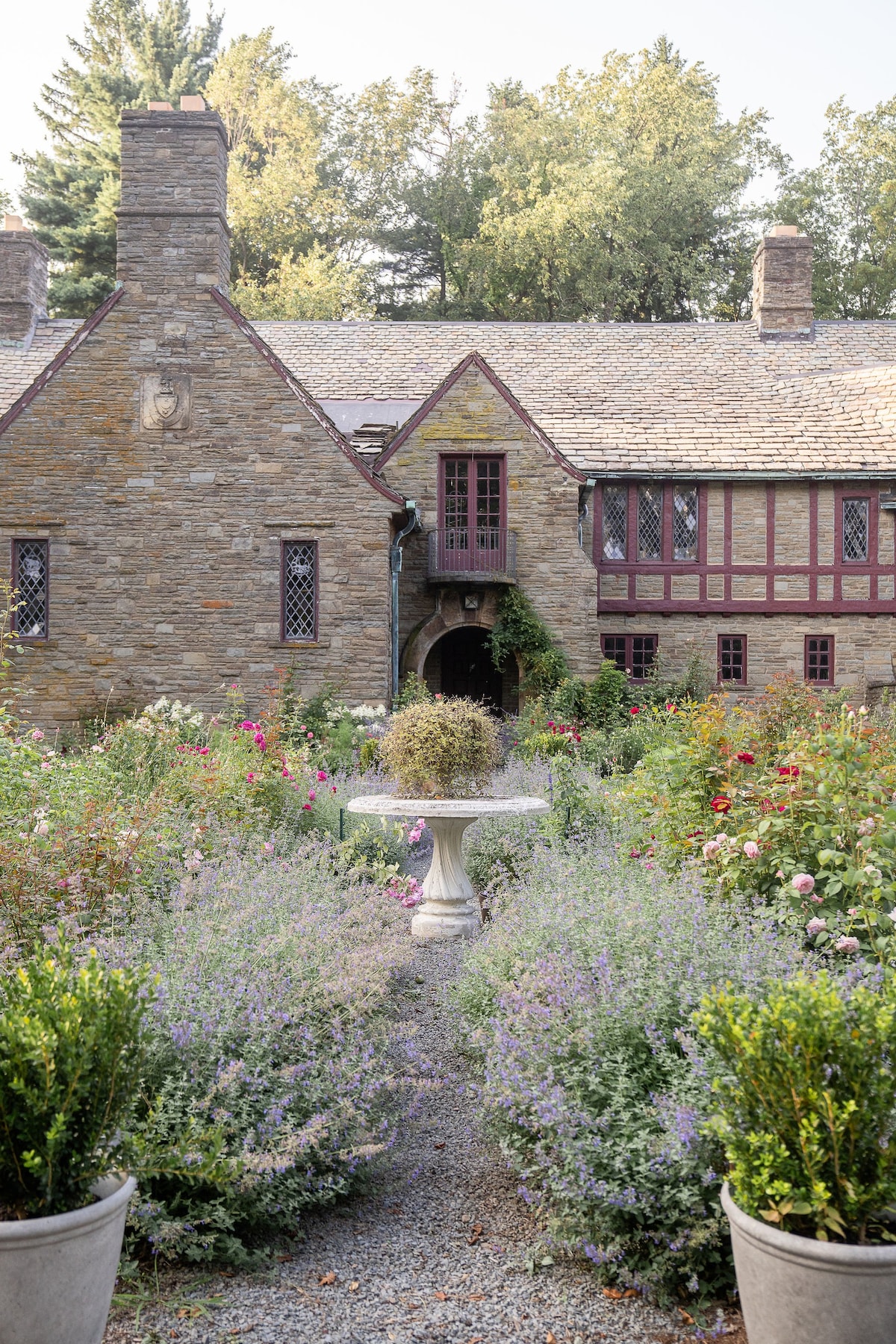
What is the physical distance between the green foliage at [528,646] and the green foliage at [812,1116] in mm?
15270

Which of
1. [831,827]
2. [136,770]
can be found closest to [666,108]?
[136,770]

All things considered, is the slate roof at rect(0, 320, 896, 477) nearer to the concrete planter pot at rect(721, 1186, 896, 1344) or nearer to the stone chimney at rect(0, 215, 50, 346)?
the stone chimney at rect(0, 215, 50, 346)

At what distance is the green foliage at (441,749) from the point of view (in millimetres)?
8070

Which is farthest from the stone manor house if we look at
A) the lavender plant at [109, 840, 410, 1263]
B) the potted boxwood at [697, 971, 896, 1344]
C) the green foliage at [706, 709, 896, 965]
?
the potted boxwood at [697, 971, 896, 1344]

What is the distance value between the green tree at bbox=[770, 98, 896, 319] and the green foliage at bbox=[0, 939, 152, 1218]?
35.4 m

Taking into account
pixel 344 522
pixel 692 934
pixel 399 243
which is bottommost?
pixel 692 934

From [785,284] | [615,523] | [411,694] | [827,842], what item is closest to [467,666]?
[615,523]

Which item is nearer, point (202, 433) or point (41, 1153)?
point (41, 1153)

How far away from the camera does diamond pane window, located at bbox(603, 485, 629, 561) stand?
20391 mm

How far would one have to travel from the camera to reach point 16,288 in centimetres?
2198

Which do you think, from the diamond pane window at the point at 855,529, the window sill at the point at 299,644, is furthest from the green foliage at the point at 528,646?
the diamond pane window at the point at 855,529

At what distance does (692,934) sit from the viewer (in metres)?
4.38

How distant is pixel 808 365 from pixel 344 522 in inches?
459

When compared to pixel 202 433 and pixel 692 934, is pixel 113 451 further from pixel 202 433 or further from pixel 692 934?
pixel 692 934
